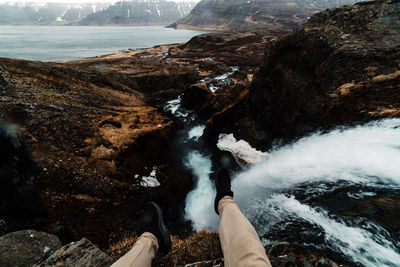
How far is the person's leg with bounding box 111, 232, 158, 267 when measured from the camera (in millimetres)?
3229

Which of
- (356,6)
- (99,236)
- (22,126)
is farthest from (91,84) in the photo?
(356,6)

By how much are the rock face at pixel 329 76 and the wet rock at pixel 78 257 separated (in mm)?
8187

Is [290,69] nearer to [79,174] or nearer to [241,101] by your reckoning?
[241,101]

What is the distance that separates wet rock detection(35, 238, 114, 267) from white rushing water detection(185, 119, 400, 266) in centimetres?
408

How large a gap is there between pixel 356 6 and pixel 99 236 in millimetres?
14251

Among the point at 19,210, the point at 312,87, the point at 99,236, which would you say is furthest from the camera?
the point at 312,87

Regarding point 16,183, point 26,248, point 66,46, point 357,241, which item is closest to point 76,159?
point 16,183

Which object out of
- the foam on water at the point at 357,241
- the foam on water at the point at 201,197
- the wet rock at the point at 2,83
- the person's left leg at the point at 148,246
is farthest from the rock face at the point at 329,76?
the wet rock at the point at 2,83

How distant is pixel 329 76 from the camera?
7.52 meters

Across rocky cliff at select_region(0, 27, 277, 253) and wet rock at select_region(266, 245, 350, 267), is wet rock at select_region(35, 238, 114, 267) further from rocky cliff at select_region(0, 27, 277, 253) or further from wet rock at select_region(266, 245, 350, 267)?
wet rock at select_region(266, 245, 350, 267)

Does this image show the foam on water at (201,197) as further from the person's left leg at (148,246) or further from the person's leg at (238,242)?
the person's leg at (238,242)

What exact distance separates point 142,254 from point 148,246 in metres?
0.30

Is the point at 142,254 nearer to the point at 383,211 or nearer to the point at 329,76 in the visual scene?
the point at 383,211

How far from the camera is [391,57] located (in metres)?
6.11
